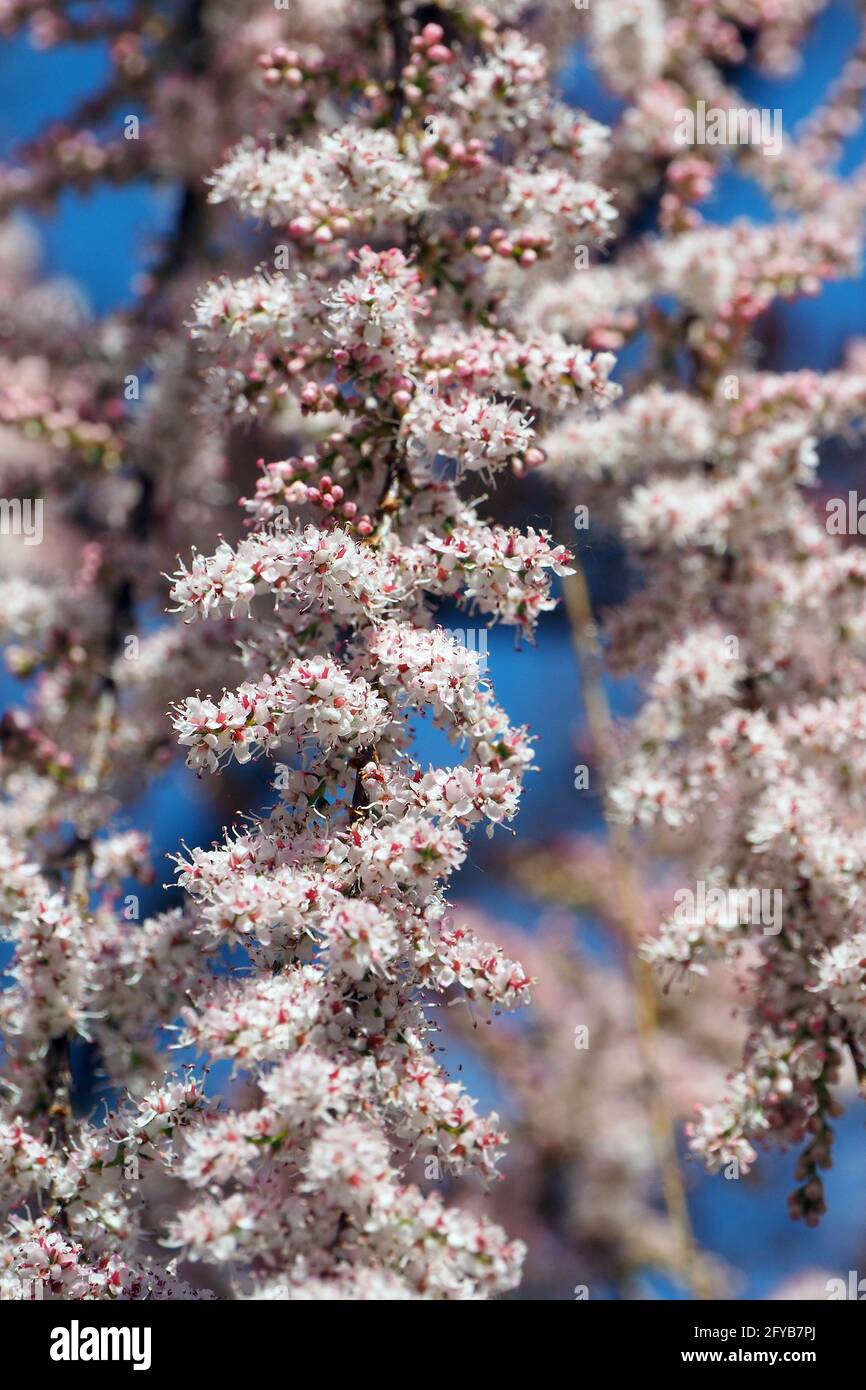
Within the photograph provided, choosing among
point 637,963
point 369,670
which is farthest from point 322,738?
point 637,963

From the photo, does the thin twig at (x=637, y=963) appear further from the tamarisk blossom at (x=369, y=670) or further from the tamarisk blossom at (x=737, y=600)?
the tamarisk blossom at (x=369, y=670)

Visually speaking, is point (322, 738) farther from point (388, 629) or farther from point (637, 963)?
point (637, 963)

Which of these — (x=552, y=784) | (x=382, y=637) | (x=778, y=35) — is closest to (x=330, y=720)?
(x=382, y=637)

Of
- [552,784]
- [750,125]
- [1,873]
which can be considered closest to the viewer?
[1,873]

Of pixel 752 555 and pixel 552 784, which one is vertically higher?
pixel 552 784

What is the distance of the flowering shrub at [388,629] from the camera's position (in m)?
2.21

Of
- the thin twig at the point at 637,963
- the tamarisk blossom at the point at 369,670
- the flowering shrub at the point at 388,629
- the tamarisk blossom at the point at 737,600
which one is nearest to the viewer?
the tamarisk blossom at the point at 369,670

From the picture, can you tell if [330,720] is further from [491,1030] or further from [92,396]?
[491,1030]

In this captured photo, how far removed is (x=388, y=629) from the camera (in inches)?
93.9

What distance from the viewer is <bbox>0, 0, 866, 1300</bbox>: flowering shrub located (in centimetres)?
221

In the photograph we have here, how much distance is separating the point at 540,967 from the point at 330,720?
3.74m

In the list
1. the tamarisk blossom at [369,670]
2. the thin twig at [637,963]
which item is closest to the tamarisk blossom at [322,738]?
the tamarisk blossom at [369,670]

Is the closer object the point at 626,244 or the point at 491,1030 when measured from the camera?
the point at 626,244

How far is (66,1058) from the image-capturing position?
2875 millimetres
